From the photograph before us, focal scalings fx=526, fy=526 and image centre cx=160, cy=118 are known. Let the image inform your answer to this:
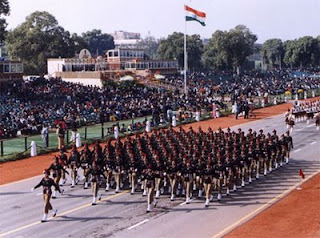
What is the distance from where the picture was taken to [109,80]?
212 feet

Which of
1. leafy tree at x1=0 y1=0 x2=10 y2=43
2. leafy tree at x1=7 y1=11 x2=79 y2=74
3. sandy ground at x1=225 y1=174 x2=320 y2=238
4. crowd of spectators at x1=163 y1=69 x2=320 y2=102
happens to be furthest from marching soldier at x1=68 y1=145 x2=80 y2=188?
leafy tree at x1=7 y1=11 x2=79 y2=74

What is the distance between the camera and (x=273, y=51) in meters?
136

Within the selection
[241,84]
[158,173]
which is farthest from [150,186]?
[241,84]

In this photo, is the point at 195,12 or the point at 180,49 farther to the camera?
the point at 180,49

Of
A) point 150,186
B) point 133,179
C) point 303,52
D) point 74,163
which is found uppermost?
point 303,52

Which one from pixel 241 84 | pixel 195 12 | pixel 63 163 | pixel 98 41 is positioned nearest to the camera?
pixel 63 163

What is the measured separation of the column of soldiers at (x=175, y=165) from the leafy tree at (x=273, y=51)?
113396 millimetres

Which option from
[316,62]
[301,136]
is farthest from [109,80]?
[316,62]

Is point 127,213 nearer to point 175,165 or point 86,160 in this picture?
point 175,165

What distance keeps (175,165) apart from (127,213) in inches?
121

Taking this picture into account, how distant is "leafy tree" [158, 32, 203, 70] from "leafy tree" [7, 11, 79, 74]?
26.4 m

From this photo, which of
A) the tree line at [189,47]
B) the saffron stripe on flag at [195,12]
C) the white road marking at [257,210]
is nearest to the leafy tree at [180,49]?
the tree line at [189,47]

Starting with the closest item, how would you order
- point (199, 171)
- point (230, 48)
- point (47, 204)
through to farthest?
point (47, 204) → point (199, 171) → point (230, 48)

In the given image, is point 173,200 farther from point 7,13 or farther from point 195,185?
point 7,13
